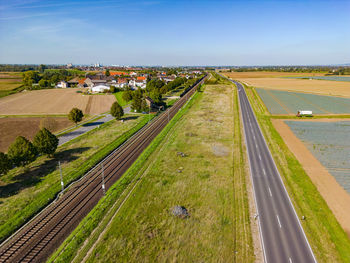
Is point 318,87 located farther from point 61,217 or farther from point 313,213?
point 61,217

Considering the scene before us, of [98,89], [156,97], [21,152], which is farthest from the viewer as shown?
[98,89]

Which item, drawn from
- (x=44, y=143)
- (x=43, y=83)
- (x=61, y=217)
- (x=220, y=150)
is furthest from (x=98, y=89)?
(x=61, y=217)

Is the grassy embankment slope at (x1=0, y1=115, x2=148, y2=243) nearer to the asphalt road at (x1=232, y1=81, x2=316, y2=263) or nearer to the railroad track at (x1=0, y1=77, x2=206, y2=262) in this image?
the railroad track at (x1=0, y1=77, x2=206, y2=262)

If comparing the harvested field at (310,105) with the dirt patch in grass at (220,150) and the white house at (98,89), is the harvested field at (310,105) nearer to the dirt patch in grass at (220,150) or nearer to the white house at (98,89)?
the dirt patch in grass at (220,150)

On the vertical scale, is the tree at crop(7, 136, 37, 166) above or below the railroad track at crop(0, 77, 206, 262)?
above

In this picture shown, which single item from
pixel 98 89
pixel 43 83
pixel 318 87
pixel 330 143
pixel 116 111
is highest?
pixel 43 83

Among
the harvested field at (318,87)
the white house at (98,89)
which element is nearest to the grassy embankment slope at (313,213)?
the harvested field at (318,87)

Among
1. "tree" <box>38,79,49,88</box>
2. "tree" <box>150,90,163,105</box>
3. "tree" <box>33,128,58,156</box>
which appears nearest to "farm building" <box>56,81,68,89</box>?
"tree" <box>38,79,49,88</box>
